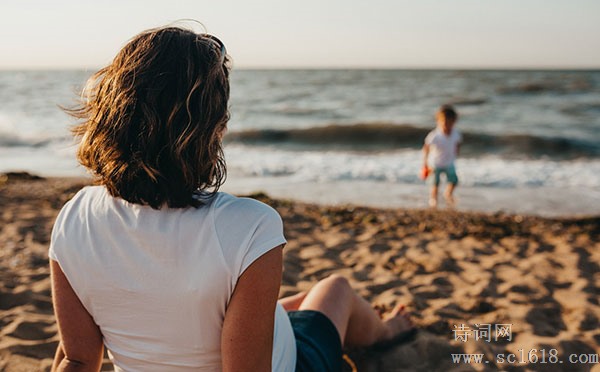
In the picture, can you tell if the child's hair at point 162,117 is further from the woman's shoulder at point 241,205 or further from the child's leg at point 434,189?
the child's leg at point 434,189

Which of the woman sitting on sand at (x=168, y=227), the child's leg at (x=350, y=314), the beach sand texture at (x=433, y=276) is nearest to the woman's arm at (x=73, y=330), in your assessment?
the woman sitting on sand at (x=168, y=227)

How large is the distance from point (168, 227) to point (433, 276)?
9.92 feet

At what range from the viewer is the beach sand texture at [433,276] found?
2.91m

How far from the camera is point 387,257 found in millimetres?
4371

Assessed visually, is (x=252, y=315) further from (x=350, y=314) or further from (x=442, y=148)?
(x=442, y=148)

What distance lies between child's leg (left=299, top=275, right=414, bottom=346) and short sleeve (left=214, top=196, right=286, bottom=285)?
1.07 metres

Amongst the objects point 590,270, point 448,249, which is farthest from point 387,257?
point 590,270

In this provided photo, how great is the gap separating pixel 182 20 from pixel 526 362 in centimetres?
250

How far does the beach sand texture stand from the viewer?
2906 millimetres

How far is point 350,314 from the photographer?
102 inches

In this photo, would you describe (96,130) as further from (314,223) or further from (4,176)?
(4,176)

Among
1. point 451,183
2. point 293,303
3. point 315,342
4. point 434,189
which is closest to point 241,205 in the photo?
point 315,342

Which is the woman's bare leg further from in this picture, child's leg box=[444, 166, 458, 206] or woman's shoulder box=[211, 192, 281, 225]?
child's leg box=[444, 166, 458, 206]

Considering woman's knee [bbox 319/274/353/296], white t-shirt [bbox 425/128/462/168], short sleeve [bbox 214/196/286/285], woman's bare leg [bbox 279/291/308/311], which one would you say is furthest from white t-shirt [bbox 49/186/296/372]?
white t-shirt [bbox 425/128/462/168]
